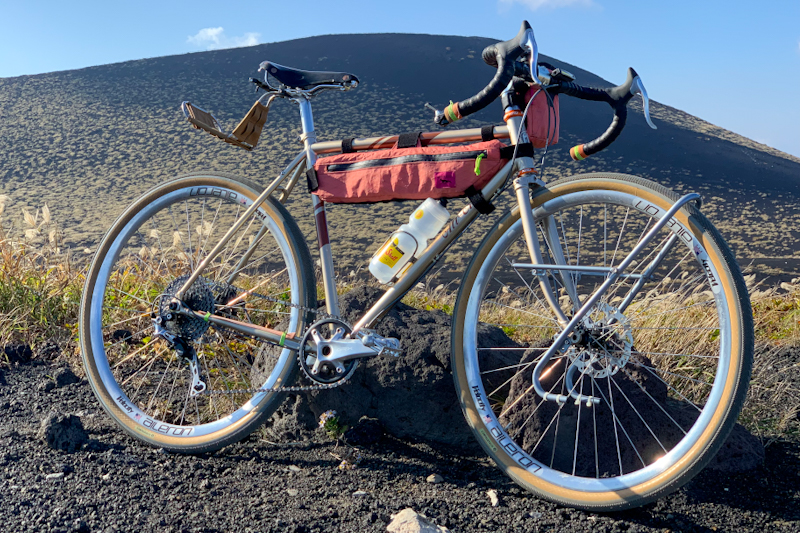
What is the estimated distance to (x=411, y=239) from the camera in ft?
8.16

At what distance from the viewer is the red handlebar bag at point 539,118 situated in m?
2.28

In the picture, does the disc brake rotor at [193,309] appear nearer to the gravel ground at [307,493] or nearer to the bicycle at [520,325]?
the bicycle at [520,325]

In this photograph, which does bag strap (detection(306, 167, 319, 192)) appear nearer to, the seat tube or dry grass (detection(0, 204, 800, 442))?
the seat tube

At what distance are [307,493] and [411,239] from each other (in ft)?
3.52

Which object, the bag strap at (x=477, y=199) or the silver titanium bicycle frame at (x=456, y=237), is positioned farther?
the bag strap at (x=477, y=199)

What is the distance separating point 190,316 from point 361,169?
109 cm

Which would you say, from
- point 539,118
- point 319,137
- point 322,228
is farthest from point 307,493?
point 319,137

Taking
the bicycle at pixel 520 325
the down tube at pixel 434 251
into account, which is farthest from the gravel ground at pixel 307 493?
the down tube at pixel 434 251

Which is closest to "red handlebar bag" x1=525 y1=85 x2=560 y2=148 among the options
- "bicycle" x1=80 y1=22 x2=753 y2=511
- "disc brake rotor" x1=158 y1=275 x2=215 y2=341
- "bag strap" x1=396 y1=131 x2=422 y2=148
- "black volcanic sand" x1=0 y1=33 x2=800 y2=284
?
"bicycle" x1=80 y1=22 x2=753 y2=511

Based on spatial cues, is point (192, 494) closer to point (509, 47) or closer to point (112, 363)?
point (112, 363)

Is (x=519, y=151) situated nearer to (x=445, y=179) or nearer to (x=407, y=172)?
(x=445, y=179)

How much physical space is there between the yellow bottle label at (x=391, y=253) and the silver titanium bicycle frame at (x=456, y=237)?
69 mm

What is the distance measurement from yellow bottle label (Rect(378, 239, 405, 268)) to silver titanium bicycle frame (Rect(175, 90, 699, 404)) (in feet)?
0.23

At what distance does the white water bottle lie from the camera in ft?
8.04
